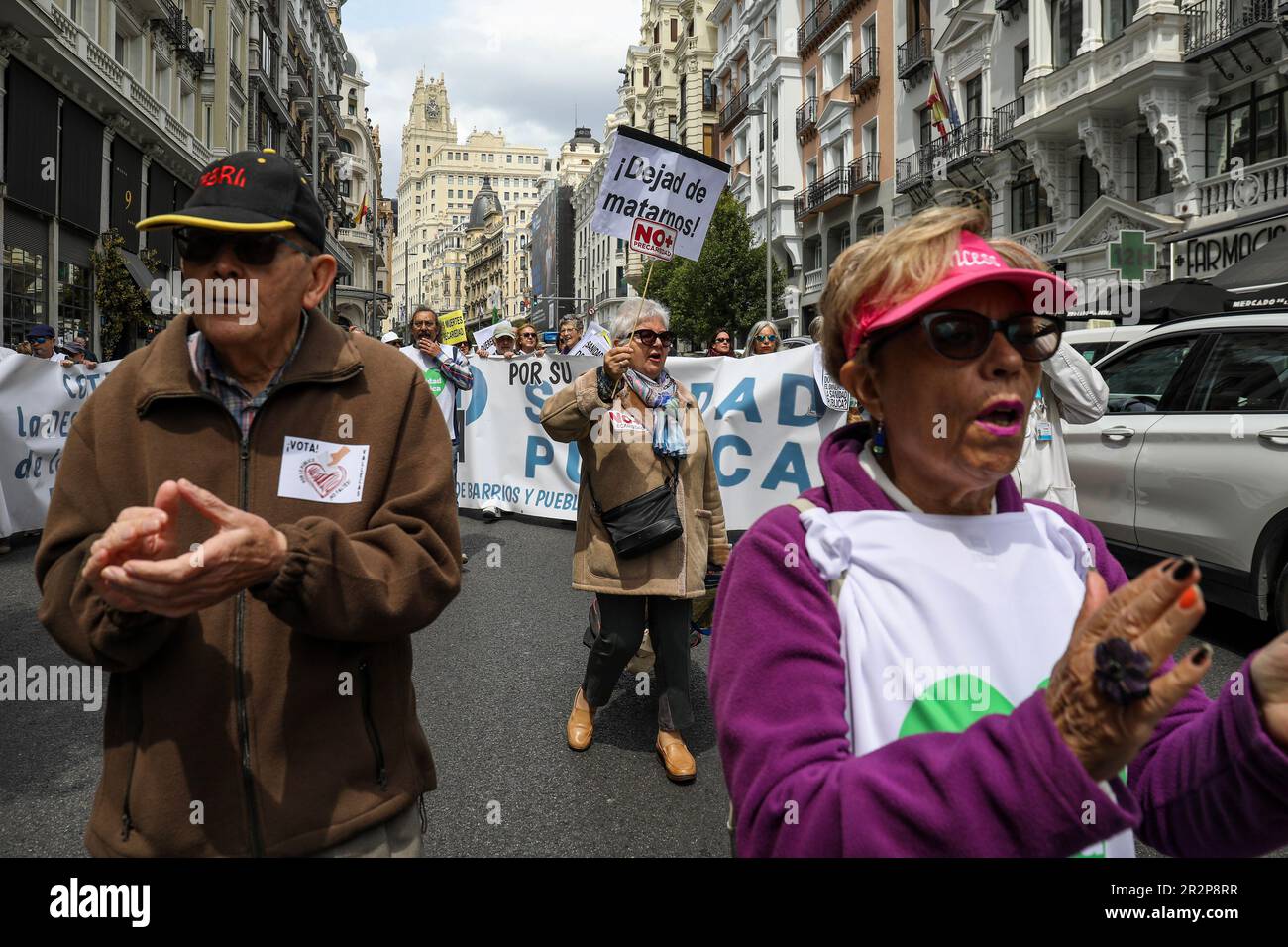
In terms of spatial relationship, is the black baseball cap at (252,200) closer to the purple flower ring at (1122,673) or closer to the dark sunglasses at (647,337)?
the purple flower ring at (1122,673)

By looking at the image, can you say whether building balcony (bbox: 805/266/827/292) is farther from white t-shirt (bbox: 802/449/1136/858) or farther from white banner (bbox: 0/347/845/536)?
white t-shirt (bbox: 802/449/1136/858)

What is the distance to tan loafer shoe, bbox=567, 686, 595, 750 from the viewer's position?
435cm

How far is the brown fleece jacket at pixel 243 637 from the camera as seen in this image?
1.77 metres

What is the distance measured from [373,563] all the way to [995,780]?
113 cm

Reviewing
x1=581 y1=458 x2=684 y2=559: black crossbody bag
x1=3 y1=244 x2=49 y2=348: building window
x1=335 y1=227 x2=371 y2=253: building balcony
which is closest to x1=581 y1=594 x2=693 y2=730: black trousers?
x1=581 y1=458 x2=684 y2=559: black crossbody bag

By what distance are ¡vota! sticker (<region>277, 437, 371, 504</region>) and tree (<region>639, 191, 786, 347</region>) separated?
3701cm

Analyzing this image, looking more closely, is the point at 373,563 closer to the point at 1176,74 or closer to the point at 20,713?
the point at 20,713

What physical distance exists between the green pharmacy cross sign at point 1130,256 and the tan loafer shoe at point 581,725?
438 inches

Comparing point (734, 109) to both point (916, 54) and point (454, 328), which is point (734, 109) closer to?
point (916, 54)

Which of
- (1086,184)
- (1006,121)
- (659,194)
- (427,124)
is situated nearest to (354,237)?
(1006,121)

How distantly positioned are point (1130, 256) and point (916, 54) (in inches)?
808

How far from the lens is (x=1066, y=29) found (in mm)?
22984

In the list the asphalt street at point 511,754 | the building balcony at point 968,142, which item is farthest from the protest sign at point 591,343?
the building balcony at point 968,142
